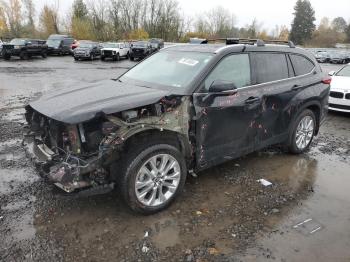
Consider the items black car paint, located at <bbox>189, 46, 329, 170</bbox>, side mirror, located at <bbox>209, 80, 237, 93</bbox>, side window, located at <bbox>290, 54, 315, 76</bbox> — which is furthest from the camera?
side window, located at <bbox>290, 54, 315, 76</bbox>

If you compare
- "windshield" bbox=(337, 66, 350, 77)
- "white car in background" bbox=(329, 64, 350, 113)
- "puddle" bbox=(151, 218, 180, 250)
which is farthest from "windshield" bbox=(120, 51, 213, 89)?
"windshield" bbox=(337, 66, 350, 77)

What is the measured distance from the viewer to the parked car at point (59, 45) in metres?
34.4

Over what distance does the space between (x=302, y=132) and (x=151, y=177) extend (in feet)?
10.6

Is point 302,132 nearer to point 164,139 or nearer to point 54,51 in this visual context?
point 164,139

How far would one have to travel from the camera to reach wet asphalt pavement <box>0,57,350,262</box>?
3.36 meters

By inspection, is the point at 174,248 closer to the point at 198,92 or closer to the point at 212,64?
the point at 198,92

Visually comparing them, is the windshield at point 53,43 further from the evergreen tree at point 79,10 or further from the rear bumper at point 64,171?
the evergreen tree at point 79,10

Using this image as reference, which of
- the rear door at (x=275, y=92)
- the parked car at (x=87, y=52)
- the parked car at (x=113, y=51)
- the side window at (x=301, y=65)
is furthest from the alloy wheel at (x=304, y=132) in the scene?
the parked car at (x=113, y=51)

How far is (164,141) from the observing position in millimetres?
3887

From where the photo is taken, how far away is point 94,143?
359cm

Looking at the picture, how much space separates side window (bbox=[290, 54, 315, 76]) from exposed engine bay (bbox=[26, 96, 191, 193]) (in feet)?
8.61

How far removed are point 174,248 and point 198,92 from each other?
178cm

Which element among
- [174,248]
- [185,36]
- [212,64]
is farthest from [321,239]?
[185,36]

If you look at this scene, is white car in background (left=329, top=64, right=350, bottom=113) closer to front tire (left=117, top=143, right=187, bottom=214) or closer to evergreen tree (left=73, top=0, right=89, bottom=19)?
front tire (left=117, top=143, right=187, bottom=214)
